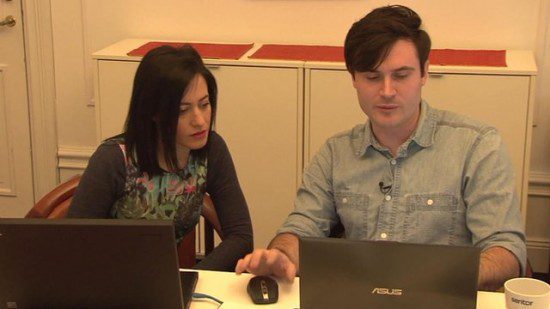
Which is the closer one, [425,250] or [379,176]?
[425,250]

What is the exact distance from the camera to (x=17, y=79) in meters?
4.08

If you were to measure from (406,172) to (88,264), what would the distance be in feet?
3.16

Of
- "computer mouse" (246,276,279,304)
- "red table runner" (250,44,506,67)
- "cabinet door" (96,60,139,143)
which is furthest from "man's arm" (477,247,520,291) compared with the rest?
"cabinet door" (96,60,139,143)

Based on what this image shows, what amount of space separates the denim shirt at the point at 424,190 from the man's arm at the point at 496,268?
4cm

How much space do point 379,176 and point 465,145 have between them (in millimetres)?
243

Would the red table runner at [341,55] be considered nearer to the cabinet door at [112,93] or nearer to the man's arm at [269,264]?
the cabinet door at [112,93]

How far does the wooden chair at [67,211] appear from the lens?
242cm

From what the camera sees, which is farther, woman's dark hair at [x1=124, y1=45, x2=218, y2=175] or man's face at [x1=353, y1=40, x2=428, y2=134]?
woman's dark hair at [x1=124, y1=45, x2=218, y2=175]

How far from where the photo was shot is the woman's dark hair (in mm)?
2234

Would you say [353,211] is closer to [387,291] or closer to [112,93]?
[387,291]

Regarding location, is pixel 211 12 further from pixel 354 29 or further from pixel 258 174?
pixel 354 29

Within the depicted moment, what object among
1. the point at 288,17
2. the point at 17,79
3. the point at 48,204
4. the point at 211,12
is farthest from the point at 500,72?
the point at 17,79

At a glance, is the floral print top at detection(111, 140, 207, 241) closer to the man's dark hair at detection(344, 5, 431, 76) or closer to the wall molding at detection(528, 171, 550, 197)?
the man's dark hair at detection(344, 5, 431, 76)

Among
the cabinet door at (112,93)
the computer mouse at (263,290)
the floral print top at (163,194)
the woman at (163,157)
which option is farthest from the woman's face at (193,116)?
the cabinet door at (112,93)
